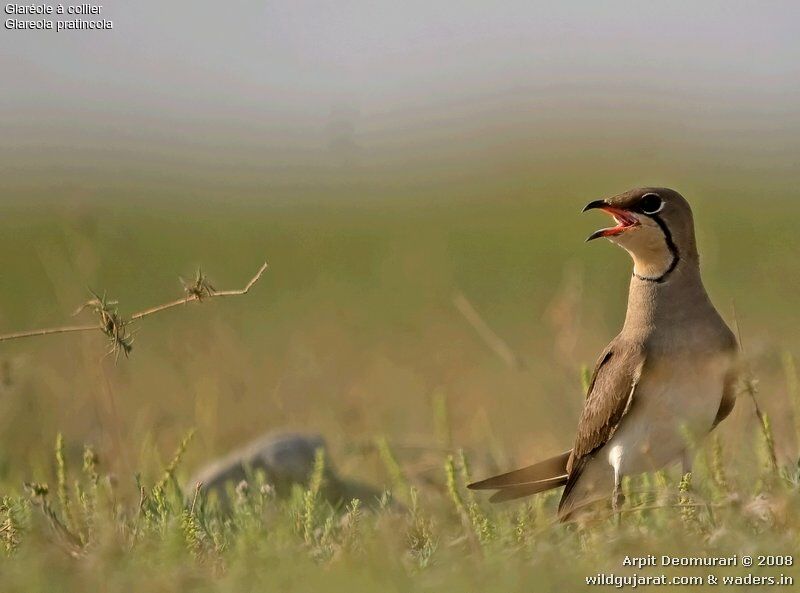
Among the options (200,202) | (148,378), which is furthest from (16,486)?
(200,202)

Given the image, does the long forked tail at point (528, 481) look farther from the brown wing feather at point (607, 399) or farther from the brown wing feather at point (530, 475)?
the brown wing feather at point (607, 399)

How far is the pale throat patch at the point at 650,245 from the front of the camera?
5930 mm

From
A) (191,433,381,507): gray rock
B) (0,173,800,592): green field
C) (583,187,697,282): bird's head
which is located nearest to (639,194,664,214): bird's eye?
(583,187,697,282): bird's head

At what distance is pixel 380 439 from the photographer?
575cm

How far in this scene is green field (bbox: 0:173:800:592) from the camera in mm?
4516

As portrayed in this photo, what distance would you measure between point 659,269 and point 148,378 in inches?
267

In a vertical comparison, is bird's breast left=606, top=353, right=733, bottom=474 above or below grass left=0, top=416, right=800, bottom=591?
above

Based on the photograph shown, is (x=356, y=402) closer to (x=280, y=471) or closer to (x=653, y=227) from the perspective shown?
(x=280, y=471)

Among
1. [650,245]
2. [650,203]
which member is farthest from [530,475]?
[650,203]

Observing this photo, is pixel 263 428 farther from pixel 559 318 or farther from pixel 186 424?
pixel 559 318

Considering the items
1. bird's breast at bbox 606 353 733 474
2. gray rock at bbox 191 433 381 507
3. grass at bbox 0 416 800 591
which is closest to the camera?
grass at bbox 0 416 800 591

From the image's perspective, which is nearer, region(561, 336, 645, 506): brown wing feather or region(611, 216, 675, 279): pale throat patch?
region(561, 336, 645, 506): brown wing feather

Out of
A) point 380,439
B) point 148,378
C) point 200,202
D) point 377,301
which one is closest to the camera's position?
point 380,439

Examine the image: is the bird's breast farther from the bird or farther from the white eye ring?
the white eye ring
